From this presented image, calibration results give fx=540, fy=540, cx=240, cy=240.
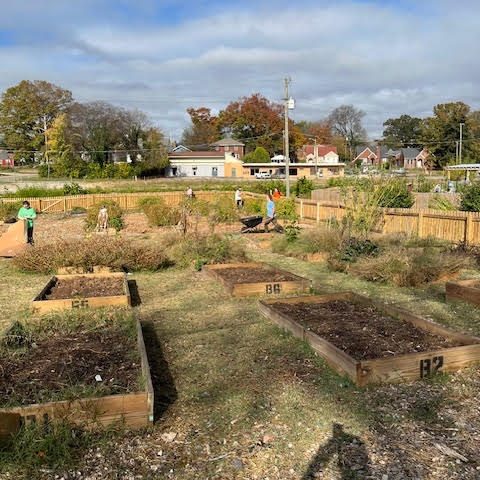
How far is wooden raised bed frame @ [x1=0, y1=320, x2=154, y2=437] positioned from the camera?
3.81 m

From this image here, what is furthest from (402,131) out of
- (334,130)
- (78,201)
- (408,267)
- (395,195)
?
(408,267)

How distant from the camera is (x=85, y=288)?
8.73 m

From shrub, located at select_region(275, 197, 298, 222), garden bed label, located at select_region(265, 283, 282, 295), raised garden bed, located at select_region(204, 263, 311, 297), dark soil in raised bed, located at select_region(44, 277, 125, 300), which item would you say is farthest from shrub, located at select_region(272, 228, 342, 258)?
shrub, located at select_region(275, 197, 298, 222)

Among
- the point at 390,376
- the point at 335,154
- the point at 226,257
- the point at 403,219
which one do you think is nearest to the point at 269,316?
the point at 390,376

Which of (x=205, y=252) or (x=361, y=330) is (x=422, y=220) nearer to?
(x=205, y=252)

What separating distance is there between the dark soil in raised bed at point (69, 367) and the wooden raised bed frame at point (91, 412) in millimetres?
243

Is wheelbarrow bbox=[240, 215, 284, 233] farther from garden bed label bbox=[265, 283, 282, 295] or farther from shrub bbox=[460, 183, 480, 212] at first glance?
garden bed label bbox=[265, 283, 282, 295]

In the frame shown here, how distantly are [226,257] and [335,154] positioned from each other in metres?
88.2

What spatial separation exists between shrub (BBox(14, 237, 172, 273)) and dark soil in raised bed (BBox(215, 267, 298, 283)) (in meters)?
1.68

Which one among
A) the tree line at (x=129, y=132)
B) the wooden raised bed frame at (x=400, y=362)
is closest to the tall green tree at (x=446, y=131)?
the tree line at (x=129, y=132)

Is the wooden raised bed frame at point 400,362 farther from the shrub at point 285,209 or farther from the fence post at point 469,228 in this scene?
the shrub at point 285,209

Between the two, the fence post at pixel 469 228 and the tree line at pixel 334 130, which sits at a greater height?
the tree line at pixel 334 130

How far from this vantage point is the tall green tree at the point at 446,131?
7662cm

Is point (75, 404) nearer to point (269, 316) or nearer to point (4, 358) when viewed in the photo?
point (4, 358)
